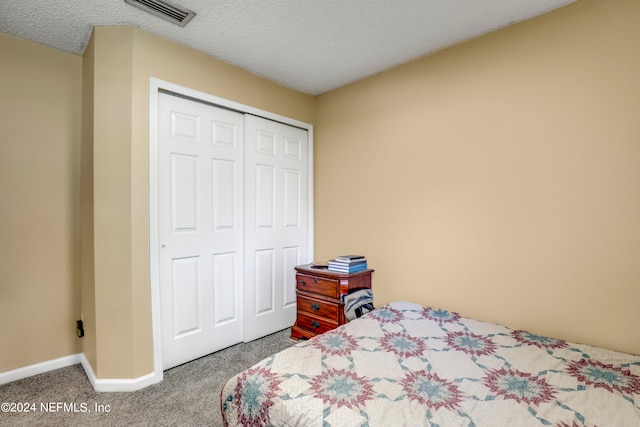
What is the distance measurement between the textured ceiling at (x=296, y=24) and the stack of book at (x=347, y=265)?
1.64 metres

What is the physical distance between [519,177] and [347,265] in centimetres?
137

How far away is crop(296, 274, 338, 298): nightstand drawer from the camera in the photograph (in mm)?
2469

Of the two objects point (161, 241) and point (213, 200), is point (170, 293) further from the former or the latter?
point (213, 200)

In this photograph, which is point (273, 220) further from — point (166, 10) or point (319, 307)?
point (166, 10)

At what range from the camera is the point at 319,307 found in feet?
8.41

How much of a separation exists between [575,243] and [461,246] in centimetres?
63

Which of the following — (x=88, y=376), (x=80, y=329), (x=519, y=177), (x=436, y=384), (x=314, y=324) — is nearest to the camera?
(x=436, y=384)

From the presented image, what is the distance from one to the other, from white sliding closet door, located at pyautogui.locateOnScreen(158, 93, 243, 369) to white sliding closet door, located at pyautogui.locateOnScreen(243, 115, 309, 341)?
97 mm

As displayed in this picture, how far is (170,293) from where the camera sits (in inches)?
87.3

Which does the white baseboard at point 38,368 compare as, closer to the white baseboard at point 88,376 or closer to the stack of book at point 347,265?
the white baseboard at point 88,376

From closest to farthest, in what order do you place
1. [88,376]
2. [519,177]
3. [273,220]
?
[519,177], [88,376], [273,220]

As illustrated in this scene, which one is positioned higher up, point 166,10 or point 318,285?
point 166,10

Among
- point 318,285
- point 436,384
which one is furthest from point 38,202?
point 436,384

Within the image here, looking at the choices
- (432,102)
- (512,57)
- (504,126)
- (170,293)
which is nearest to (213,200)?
(170,293)
